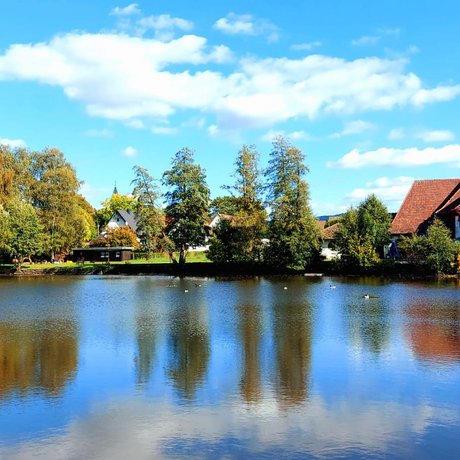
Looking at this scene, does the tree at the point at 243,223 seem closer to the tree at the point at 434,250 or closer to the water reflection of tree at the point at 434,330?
the tree at the point at 434,250

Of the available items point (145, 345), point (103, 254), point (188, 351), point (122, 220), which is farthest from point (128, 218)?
point (188, 351)

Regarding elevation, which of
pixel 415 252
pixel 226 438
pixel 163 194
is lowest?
pixel 226 438

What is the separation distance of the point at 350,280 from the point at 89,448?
40.5 meters

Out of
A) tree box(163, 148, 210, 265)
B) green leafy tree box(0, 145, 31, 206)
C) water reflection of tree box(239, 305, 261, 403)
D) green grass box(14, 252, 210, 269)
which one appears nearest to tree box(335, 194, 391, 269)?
tree box(163, 148, 210, 265)

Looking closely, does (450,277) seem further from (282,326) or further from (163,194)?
(163,194)

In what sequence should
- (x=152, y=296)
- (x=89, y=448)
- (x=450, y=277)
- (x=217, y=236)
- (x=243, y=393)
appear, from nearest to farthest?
(x=89, y=448) < (x=243, y=393) < (x=152, y=296) < (x=450, y=277) < (x=217, y=236)

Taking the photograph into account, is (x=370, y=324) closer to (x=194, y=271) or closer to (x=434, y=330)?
(x=434, y=330)

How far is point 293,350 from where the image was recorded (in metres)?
19.0

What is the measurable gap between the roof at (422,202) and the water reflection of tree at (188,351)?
115ft

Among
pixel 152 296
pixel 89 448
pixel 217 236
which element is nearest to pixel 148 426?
pixel 89 448

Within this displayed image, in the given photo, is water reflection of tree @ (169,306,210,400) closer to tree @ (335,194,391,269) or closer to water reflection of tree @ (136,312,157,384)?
water reflection of tree @ (136,312,157,384)

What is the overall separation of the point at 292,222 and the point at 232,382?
43.5 metres

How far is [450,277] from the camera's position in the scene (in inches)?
1909

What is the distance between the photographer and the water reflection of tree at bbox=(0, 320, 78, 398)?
15.0 m
